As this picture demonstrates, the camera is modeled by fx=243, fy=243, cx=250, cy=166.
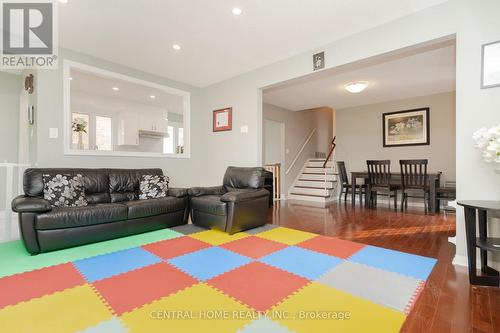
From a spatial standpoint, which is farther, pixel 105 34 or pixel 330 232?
pixel 330 232

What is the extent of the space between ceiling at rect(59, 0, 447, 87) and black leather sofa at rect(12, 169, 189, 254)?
1.76 metres

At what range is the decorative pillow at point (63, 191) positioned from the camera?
2.86m

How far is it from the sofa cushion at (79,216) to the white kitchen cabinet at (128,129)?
3949mm

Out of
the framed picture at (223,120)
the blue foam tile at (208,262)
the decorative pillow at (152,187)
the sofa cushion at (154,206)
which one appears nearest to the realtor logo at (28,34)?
the decorative pillow at (152,187)

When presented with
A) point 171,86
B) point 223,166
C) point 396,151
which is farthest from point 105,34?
point 396,151

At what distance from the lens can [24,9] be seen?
2.59 m

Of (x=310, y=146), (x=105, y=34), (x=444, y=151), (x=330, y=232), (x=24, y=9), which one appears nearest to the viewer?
(x=24, y=9)

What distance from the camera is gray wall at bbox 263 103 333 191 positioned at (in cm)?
689

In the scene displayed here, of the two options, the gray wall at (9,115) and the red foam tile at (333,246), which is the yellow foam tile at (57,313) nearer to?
the red foam tile at (333,246)

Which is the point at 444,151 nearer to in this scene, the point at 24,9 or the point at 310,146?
the point at 310,146

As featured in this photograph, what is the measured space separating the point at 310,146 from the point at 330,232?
5.20m

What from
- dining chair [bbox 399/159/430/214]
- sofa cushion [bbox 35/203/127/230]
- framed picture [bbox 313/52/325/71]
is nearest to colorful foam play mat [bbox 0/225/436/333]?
sofa cushion [bbox 35/203/127/230]

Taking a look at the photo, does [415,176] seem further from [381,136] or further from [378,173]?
[381,136]

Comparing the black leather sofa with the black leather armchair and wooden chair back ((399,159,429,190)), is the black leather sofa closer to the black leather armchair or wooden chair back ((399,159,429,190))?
the black leather armchair
